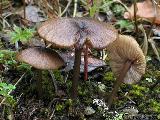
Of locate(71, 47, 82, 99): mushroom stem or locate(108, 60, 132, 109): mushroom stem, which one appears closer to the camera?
locate(71, 47, 82, 99): mushroom stem

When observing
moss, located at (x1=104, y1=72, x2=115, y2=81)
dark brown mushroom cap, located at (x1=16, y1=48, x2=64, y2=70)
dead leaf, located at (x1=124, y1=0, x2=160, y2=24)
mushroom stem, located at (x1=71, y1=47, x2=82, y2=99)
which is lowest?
moss, located at (x1=104, y1=72, x2=115, y2=81)

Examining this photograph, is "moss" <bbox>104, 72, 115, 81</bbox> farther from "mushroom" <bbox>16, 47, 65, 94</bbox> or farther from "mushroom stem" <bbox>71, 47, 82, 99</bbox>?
"mushroom" <bbox>16, 47, 65, 94</bbox>

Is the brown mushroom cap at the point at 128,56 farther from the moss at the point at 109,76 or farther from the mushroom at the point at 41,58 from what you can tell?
the mushroom at the point at 41,58

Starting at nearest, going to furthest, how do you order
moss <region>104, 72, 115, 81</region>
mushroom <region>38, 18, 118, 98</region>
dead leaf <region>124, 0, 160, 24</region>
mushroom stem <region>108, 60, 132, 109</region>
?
mushroom <region>38, 18, 118, 98</region> → mushroom stem <region>108, 60, 132, 109</region> → moss <region>104, 72, 115, 81</region> → dead leaf <region>124, 0, 160, 24</region>

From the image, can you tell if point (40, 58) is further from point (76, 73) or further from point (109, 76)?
point (109, 76)

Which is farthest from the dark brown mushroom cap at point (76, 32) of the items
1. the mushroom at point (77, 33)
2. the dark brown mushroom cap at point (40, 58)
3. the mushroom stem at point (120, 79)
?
the mushroom stem at point (120, 79)

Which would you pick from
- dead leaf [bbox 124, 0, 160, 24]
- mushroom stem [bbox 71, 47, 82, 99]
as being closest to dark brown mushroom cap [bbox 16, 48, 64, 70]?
mushroom stem [bbox 71, 47, 82, 99]

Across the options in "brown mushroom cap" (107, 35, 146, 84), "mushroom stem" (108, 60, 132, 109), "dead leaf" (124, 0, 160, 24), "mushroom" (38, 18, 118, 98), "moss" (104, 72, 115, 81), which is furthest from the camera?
"dead leaf" (124, 0, 160, 24)

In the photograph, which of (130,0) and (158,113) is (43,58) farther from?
(130,0)
